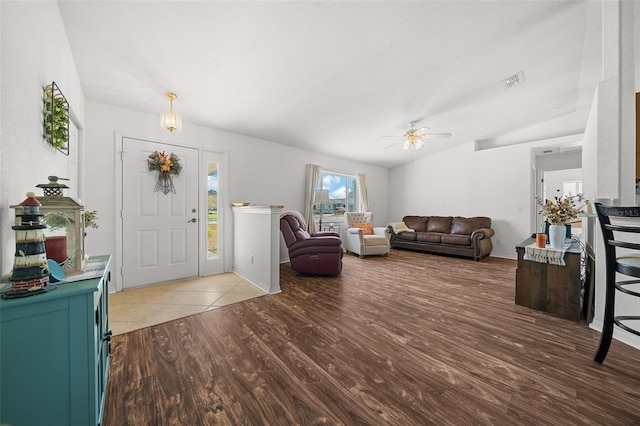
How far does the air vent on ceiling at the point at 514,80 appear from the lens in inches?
125

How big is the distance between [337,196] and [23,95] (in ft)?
18.2

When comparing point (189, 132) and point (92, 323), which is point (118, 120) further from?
point (92, 323)

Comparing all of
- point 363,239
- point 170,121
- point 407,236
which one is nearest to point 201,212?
point 170,121

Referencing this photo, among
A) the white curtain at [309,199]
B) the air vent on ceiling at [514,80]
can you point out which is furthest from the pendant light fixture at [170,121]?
the air vent on ceiling at [514,80]

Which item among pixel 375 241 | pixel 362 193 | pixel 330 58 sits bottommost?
pixel 375 241

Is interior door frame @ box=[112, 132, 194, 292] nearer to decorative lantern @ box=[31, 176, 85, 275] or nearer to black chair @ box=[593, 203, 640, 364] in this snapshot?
decorative lantern @ box=[31, 176, 85, 275]

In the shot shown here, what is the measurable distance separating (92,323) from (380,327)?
1.99 metres

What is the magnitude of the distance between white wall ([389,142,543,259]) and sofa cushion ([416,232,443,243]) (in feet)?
→ 3.65

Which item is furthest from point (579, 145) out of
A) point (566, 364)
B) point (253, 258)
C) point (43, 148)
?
point (43, 148)

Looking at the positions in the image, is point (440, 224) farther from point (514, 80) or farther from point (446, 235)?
point (514, 80)

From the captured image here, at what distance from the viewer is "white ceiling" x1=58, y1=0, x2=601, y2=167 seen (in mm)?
1962

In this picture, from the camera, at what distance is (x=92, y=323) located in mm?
987

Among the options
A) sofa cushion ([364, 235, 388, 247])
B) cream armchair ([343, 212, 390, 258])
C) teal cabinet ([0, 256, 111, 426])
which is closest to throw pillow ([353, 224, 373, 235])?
cream armchair ([343, 212, 390, 258])

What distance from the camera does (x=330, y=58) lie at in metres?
2.52
